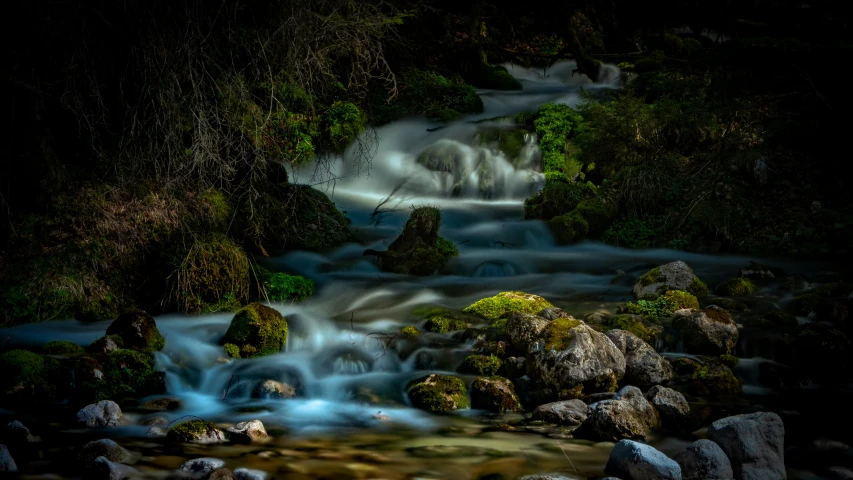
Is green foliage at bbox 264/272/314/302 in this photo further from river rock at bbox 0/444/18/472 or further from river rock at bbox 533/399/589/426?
river rock at bbox 0/444/18/472

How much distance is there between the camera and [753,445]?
422 cm

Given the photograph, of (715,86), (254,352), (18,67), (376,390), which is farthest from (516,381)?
(715,86)

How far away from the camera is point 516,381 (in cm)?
622

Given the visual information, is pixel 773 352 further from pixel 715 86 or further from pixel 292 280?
pixel 715 86

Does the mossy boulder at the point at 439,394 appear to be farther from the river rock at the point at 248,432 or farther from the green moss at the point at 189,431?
the green moss at the point at 189,431

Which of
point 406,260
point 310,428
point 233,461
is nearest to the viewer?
point 233,461

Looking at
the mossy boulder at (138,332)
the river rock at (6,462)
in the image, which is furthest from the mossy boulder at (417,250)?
the river rock at (6,462)

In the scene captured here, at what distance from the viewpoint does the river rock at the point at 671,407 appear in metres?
5.33

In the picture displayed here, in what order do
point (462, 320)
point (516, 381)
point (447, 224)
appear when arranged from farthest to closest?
1. point (447, 224)
2. point (462, 320)
3. point (516, 381)

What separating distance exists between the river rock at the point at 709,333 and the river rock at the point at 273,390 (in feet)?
13.3

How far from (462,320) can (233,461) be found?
150 inches

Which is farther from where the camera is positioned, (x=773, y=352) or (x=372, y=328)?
(x=372, y=328)

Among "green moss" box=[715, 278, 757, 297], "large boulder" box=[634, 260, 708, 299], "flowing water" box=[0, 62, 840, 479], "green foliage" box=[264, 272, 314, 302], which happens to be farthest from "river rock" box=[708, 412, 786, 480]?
"green foliage" box=[264, 272, 314, 302]

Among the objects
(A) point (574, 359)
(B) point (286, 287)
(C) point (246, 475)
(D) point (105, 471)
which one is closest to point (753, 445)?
(A) point (574, 359)
